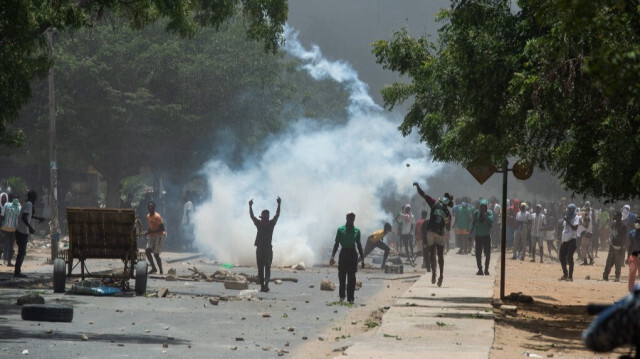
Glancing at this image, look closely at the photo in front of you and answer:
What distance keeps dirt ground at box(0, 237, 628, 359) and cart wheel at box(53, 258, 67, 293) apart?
16.5 feet

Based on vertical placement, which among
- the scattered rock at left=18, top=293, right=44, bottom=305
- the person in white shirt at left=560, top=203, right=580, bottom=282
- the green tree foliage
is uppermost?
the green tree foliage

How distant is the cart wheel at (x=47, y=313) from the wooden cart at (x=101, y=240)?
435 centimetres

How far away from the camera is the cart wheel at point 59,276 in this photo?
1822 centimetres

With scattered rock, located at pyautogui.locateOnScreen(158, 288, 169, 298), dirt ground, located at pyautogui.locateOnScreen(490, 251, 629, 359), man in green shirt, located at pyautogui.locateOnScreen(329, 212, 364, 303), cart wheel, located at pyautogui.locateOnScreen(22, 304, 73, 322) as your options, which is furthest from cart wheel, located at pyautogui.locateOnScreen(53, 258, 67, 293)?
dirt ground, located at pyautogui.locateOnScreen(490, 251, 629, 359)

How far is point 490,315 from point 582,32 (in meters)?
4.41

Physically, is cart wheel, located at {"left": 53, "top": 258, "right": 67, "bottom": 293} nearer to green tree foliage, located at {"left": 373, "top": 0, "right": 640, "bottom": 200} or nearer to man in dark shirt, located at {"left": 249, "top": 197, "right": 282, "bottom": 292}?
man in dark shirt, located at {"left": 249, "top": 197, "right": 282, "bottom": 292}

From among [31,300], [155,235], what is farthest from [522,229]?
[31,300]

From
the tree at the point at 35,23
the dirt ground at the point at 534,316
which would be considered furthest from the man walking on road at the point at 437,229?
the tree at the point at 35,23

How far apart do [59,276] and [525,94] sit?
8.67 meters

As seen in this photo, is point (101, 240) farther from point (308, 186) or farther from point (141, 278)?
point (308, 186)

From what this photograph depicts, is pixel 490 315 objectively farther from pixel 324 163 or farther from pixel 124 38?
pixel 324 163

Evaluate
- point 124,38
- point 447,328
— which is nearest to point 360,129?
point 124,38

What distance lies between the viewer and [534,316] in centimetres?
1653

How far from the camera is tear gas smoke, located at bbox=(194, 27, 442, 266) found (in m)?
34.2
